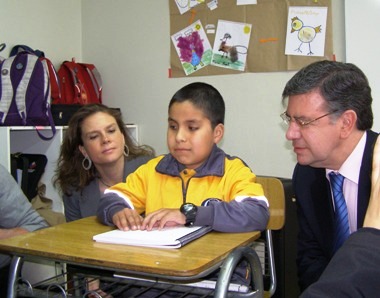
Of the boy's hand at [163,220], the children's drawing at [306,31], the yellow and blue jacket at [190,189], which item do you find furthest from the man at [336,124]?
Answer: the children's drawing at [306,31]

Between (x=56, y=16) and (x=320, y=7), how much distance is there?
2.01 metres

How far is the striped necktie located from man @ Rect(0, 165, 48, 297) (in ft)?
3.92

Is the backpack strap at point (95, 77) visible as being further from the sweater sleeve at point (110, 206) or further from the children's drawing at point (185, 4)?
the sweater sleeve at point (110, 206)

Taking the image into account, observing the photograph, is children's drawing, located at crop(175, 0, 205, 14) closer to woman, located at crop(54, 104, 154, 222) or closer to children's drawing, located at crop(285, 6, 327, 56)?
children's drawing, located at crop(285, 6, 327, 56)

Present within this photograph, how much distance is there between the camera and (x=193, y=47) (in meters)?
3.22

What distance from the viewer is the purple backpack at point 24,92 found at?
2748 mm

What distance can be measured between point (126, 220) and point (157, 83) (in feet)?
7.33

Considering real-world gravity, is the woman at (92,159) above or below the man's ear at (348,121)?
below

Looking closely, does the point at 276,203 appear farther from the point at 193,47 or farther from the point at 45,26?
the point at 45,26

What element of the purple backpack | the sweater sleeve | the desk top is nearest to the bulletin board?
the purple backpack

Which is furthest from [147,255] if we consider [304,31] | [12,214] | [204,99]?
[304,31]

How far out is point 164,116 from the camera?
3402 millimetres

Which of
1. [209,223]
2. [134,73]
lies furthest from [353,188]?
[134,73]

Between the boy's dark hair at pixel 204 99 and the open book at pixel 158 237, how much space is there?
56cm
